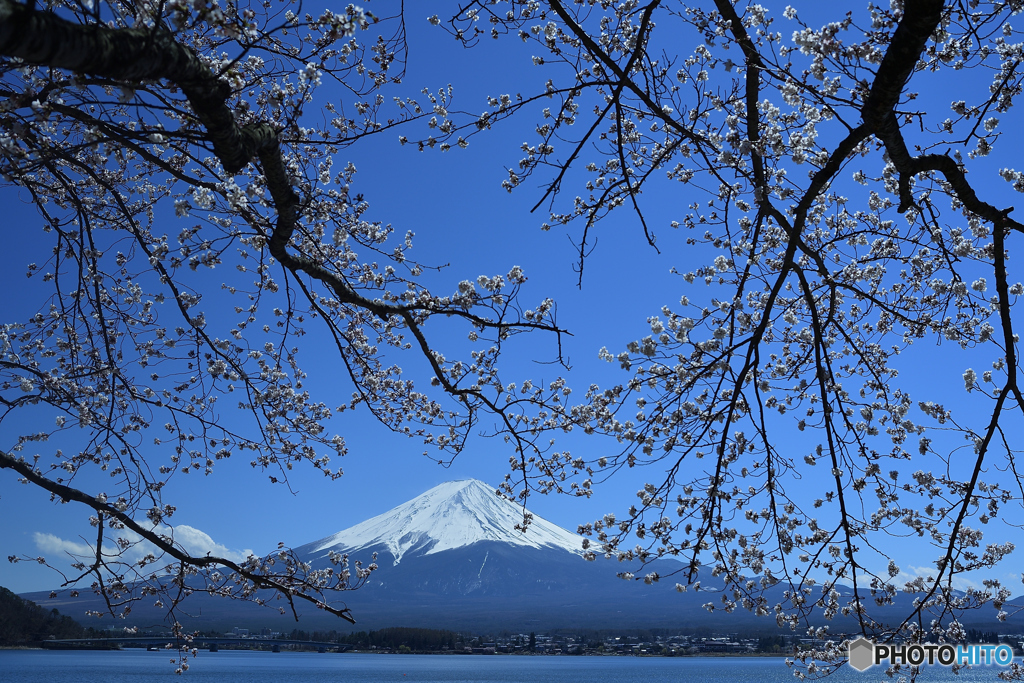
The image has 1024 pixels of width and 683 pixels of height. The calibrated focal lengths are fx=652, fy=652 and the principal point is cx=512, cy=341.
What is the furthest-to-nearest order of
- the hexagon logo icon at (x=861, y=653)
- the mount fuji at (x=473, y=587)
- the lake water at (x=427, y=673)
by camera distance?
the mount fuji at (x=473, y=587) < the lake water at (x=427, y=673) < the hexagon logo icon at (x=861, y=653)

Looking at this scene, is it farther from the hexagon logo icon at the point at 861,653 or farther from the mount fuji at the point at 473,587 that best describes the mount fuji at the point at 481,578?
the hexagon logo icon at the point at 861,653

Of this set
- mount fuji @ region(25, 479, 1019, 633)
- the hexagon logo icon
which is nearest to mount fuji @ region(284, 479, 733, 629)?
mount fuji @ region(25, 479, 1019, 633)

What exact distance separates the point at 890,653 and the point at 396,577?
178 m

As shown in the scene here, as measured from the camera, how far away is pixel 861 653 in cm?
402

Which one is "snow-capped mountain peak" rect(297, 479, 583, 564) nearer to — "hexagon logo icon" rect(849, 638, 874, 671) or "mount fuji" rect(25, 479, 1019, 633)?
"mount fuji" rect(25, 479, 1019, 633)

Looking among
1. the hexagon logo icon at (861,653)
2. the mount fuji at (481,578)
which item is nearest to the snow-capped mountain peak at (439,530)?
the mount fuji at (481,578)

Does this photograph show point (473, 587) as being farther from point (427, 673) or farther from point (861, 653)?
point (861, 653)

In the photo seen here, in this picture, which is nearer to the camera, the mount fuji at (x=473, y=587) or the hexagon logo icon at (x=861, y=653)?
the hexagon logo icon at (x=861, y=653)

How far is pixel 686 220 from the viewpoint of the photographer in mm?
5121

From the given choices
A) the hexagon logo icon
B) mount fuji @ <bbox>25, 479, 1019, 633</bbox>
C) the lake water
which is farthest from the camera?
mount fuji @ <bbox>25, 479, 1019, 633</bbox>

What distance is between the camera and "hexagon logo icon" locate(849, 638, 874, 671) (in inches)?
155

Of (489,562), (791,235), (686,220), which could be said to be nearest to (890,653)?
(791,235)

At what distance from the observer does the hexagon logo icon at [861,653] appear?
3.95 meters

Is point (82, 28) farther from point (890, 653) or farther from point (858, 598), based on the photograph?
point (890, 653)
